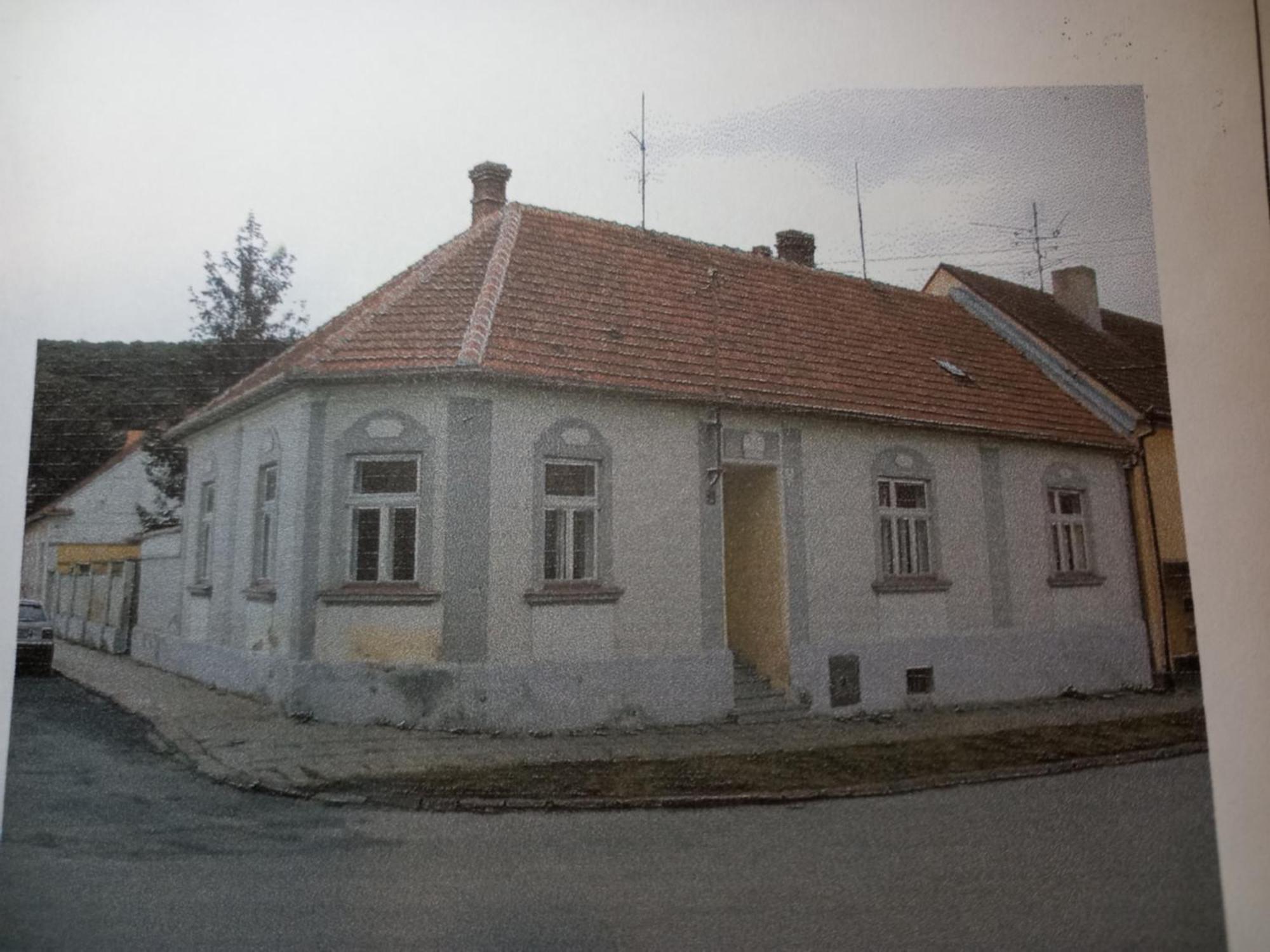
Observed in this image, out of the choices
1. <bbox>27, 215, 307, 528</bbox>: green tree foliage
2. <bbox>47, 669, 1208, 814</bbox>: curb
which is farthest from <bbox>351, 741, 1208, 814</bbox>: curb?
<bbox>27, 215, 307, 528</bbox>: green tree foliage

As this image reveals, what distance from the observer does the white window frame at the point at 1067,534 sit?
2.56 m

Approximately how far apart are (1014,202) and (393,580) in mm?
2221

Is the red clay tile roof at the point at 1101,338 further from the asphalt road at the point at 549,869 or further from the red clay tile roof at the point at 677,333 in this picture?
the asphalt road at the point at 549,869

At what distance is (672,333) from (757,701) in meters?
1.15

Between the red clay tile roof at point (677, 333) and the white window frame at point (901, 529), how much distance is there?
25cm

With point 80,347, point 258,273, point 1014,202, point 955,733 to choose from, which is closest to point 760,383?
point 1014,202

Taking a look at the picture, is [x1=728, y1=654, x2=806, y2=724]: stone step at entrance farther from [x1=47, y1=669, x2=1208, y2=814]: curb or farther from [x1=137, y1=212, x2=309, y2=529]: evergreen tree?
Answer: [x1=137, y1=212, x2=309, y2=529]: evergreen tree

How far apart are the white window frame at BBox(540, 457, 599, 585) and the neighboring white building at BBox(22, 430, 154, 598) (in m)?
1.04

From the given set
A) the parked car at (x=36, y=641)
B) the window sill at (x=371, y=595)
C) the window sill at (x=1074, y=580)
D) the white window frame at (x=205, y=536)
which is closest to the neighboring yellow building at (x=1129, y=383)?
the window sill at (x=1074, y=580)

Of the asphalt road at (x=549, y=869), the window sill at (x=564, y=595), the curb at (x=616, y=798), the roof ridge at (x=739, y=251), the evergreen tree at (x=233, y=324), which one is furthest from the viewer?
the roof ridge at (x=739, y=251)

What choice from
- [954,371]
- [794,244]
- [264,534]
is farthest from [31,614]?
[954,371]

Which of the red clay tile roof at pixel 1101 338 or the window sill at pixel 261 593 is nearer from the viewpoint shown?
the window sill at pixel 261 593

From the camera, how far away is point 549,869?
2.06 m

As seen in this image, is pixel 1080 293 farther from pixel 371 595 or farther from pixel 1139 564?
pixel 371 595
